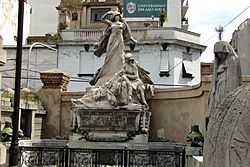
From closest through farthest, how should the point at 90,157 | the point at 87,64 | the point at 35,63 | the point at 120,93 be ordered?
the point at 90,157, the point at 120,93, the point at 87,64, the point at 35,63

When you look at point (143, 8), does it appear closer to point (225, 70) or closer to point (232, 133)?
point (225, 70)

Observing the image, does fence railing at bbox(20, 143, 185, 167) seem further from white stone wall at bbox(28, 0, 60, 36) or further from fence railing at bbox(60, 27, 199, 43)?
white stone wall at bbox(28, 0, 60, 36)

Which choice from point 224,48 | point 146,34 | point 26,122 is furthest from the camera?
point 146,34

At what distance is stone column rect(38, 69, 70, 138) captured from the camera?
54.7ft

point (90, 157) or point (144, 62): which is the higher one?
point (144, 62)

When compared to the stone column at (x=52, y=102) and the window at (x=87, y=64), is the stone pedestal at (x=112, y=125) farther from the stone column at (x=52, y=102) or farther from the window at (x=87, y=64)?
the window at (x=87, y=64)

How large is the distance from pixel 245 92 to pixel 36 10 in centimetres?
4200

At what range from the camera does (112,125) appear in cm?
1333

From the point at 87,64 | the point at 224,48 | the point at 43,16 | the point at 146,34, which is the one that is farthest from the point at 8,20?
the point at 224,48

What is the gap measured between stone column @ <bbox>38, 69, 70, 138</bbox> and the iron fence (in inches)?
231

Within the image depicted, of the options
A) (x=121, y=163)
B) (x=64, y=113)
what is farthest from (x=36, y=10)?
(x=121, y=163)

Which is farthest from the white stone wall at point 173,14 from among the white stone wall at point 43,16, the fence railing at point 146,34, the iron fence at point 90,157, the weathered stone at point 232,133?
the weathered stone at point 232,133

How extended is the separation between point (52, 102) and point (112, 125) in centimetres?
420

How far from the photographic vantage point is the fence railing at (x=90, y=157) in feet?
33.3
